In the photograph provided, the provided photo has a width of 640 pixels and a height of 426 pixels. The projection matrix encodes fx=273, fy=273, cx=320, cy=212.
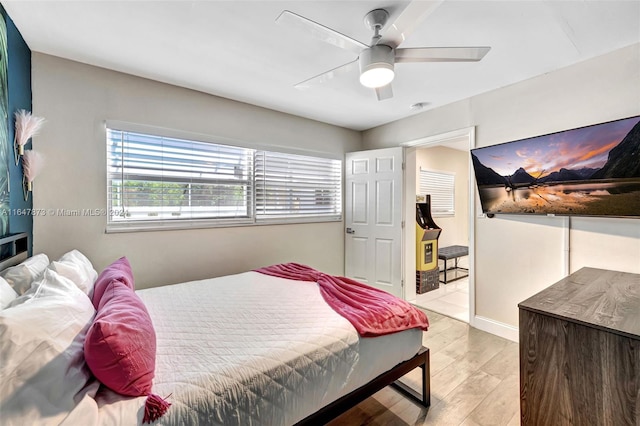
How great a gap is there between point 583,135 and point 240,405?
2936mm

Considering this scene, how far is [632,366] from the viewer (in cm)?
118

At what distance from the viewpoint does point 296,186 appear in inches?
147

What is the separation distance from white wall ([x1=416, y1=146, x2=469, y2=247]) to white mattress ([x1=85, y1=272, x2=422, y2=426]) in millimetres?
3942

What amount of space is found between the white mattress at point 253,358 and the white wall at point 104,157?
2.47 ft

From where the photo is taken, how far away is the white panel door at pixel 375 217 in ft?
12.1

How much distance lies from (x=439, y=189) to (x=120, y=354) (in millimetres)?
5450

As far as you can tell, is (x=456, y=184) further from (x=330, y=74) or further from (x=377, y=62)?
(x=377, y=62)

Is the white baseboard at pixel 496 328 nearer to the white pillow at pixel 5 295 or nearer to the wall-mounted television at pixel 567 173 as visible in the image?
the wall-mounted television at pixel 567 173

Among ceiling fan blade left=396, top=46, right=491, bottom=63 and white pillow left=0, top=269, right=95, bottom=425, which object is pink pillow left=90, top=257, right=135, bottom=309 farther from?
ceiling fan blade left=396, top=46, right=491, bottom=63

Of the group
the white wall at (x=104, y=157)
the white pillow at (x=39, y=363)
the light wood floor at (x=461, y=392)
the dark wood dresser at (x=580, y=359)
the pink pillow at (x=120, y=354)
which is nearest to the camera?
the white pillow at (x=39, y=363)

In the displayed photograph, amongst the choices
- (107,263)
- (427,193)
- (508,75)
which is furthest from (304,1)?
(427,193)

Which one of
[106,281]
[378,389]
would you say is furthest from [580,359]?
[106,281]

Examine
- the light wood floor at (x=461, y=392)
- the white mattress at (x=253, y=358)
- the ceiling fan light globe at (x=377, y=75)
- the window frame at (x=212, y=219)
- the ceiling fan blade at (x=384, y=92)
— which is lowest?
the light wood floor at (x=461, y=392)

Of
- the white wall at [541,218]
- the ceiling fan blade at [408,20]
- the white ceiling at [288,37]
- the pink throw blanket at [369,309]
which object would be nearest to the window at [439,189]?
the white wall at [541,218]
